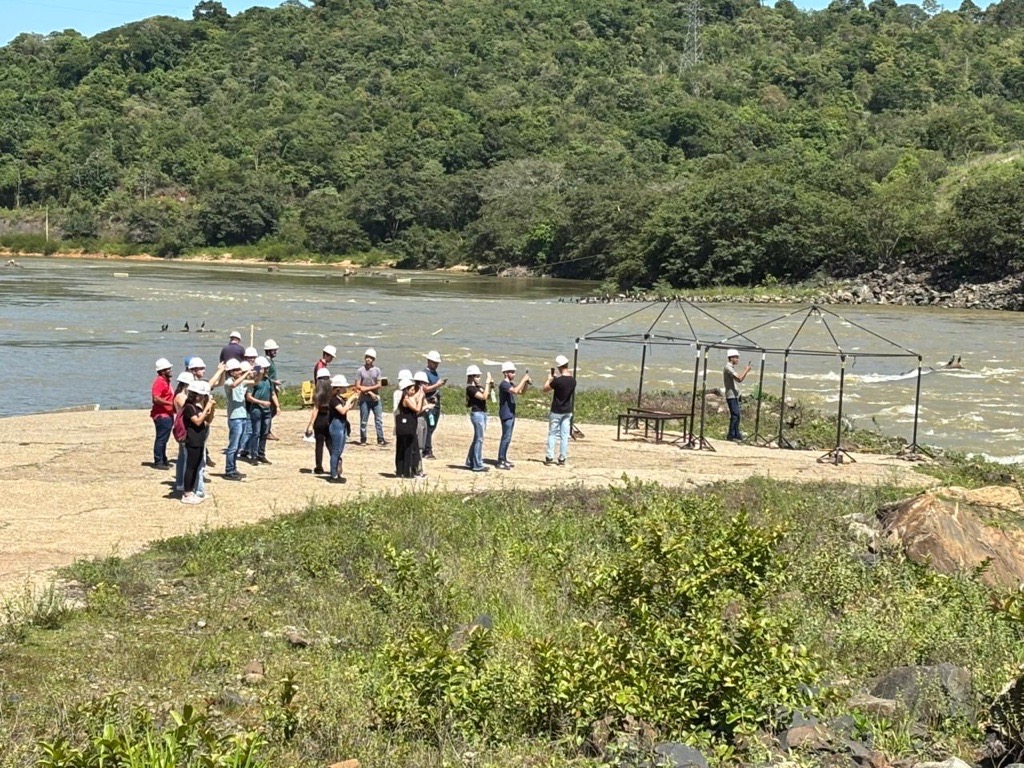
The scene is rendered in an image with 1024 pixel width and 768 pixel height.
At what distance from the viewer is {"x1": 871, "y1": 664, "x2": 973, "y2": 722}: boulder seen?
25.1ft

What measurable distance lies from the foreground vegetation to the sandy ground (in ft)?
3.36

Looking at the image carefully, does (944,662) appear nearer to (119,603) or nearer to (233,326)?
(119,603)

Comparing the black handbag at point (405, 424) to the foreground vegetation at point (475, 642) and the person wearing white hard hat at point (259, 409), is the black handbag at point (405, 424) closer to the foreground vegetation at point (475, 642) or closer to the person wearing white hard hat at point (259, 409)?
the person wearing white hard hat at point (259, 409)

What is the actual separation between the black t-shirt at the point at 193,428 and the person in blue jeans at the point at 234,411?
1.76 metres

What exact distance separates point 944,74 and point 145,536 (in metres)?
163

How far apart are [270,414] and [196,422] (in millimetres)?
3495

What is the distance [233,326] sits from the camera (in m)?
46.0

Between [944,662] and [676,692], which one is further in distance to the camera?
[944,662]

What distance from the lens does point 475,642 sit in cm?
786

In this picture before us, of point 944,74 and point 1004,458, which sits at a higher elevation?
point 944,74

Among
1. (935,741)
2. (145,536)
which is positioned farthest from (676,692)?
(145,536)

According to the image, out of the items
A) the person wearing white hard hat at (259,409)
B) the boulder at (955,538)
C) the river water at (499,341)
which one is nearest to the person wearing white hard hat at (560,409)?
the person wearing white hard hat at (259,409)

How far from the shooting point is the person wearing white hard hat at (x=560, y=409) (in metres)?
17.2

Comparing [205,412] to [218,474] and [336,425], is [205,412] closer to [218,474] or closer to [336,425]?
[336,425]
